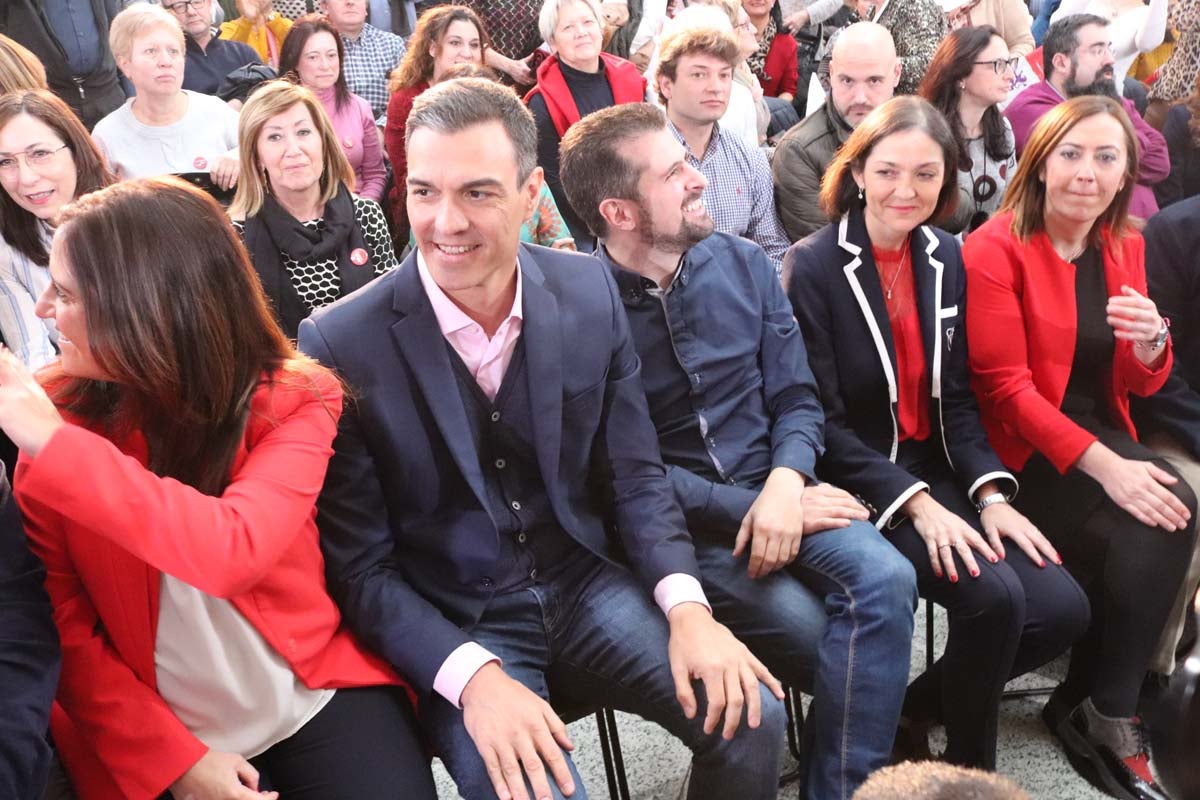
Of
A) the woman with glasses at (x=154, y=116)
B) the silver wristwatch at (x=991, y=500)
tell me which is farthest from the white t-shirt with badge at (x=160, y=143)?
the silver wristwatch at (x=991, y=500)

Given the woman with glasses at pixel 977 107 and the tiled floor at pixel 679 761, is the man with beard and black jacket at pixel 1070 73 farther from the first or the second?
the tiled floor at pixel 679 761

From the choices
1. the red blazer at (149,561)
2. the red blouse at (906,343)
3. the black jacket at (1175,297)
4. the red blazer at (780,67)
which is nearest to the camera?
the red blazer at (149,561)

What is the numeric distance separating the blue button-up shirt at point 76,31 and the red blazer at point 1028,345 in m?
3.38

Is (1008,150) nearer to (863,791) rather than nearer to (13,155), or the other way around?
(13,155)

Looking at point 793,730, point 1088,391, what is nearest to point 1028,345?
point 1088,391

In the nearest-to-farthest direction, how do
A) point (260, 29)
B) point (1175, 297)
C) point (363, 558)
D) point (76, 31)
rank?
point (363, 558) → point (1175, 297) → point (76, 31) → point (260, 29)

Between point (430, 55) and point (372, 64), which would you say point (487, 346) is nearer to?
point (430, 55)

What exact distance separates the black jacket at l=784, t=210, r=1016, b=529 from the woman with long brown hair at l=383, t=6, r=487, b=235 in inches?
88.1

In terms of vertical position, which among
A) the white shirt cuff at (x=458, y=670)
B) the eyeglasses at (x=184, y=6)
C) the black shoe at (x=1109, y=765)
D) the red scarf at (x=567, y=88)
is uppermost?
the eyeglasses at (x=184, y=6)

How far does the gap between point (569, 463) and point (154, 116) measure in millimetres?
2717

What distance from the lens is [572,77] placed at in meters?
4.16

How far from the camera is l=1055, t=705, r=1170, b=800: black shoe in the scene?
7.23 ft

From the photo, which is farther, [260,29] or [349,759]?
[260,29]

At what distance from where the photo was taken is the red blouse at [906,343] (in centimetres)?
238
